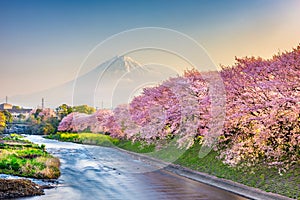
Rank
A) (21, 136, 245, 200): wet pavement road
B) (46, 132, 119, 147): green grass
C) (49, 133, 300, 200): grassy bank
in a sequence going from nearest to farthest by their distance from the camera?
A: 1. (49, 133, 300, 200): grassy bank
2. (21, 136, 245, 200): wet pavement road
3. (46, 132, 119, 147): green grass

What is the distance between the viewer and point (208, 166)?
65.7 feet

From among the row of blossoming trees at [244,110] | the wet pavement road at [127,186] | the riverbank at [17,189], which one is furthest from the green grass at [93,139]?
the riverbank at [17,189]

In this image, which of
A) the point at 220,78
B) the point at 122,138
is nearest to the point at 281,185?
the point at 220,78

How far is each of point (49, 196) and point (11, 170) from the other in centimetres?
641

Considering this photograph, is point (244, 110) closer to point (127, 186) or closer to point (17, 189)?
point (127, 186)

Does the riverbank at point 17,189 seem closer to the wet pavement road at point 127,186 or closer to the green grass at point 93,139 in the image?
the wet pavement road at point 127,186

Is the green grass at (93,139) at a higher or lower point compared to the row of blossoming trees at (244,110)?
lower

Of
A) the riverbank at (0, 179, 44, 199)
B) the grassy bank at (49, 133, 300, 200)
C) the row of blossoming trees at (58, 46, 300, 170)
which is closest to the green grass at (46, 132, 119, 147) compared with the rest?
the grassy bank at (49, 133, 300, 200)

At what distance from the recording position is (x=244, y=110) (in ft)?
54.1

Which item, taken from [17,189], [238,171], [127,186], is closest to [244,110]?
[238,171]

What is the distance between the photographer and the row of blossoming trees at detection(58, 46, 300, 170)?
1478 cm

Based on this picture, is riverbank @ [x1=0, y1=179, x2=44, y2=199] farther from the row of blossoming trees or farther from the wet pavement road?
the row of blossoming trees

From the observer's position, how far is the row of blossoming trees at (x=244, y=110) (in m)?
14.8

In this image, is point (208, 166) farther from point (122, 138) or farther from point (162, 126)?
point (122, 138)
